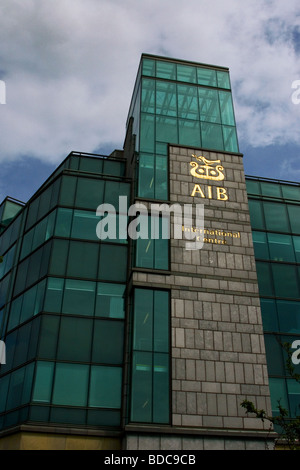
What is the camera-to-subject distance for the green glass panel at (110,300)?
26078mm

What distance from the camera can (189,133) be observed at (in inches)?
1264

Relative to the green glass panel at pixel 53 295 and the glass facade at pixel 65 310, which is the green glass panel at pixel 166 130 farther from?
the green glass panel at pixel 53 295

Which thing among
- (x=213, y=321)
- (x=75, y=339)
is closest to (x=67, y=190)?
(x=75, y=339)

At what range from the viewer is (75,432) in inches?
881

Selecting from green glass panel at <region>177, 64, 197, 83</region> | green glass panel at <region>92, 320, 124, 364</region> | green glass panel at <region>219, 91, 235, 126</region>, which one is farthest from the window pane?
green glass panel at <region>177, 64, 197, 83</region>

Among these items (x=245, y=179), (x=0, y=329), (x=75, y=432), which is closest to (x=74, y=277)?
(x=0, y=329)

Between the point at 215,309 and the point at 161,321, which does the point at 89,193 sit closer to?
the point at 161,321

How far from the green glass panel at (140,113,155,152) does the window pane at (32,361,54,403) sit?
14914 mm

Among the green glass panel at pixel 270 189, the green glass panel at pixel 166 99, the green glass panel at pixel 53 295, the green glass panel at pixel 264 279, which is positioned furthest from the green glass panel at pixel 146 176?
the green glass panel at pixel 270 189

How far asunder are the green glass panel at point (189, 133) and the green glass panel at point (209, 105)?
1063 millimetres

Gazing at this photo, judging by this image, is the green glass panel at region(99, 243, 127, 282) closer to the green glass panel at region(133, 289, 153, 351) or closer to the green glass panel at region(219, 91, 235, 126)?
the green glass panel at region(133, 289, 153, 351)

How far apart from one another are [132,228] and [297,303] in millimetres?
11219

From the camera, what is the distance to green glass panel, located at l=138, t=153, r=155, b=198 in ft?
95.4

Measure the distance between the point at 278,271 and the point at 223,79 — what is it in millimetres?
15956
